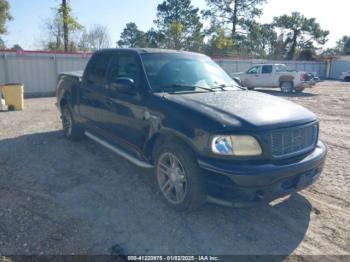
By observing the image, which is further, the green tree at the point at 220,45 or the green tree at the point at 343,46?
the green tree at the point at 343,46

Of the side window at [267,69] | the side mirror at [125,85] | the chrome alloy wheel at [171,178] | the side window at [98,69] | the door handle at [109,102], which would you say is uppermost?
the side window at [267,69]

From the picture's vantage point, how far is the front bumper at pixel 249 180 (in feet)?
9.44

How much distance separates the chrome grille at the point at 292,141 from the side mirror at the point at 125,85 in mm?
1935

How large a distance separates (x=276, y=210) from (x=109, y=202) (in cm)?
212

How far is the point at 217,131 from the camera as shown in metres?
2.97

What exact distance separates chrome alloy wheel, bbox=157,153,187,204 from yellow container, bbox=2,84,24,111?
8860mm

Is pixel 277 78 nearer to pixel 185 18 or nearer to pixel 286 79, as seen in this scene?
pixel 286 79

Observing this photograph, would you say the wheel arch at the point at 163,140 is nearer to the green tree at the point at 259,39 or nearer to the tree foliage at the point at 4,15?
Answer: the tree foliage at the point at 4,15

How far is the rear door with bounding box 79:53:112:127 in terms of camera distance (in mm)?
4895

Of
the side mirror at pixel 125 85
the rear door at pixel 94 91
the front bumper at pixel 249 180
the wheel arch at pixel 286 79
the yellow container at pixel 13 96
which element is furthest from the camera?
the wheel arch at pixel 286 79

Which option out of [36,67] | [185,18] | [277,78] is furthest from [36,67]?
[185,18]

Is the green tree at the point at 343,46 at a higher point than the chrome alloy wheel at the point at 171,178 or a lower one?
higher

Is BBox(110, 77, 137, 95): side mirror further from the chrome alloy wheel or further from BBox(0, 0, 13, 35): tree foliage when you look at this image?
BBox(0, 0, 13, 35): tree foliage

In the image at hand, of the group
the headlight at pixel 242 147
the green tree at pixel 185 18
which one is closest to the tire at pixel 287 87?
the headlight at pixel 242 147
